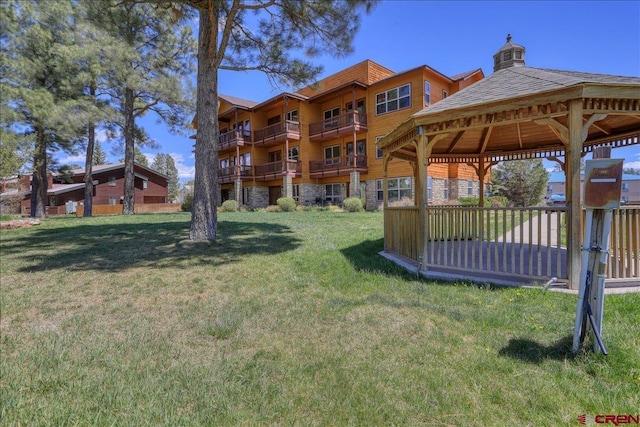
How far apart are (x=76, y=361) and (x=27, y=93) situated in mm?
19759

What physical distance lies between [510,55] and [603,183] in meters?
5.98

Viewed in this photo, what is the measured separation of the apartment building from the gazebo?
1207cm

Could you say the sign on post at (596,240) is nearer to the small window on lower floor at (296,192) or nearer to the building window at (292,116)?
the small window on lower floor at (296,192)

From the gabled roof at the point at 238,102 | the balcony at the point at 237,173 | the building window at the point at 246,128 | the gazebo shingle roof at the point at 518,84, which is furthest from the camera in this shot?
the gabled roof at the point at 238,102

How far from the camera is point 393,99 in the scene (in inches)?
842

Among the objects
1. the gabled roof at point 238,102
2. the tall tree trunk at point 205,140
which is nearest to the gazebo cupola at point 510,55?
the tall tree trunk at point 205,140

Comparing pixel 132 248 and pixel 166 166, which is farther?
pixel 166 166

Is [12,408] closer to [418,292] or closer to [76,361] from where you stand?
[76,361]

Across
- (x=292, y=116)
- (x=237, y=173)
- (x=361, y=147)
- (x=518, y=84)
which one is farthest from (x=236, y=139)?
(x=518, y=84)

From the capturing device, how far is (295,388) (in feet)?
8.46

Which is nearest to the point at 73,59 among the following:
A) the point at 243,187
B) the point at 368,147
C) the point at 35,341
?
the point at 243,187

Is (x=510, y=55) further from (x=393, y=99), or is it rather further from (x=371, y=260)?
(x=393, y=99)

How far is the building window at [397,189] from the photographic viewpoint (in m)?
20.7

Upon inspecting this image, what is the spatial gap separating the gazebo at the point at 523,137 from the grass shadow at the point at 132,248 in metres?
3.85
